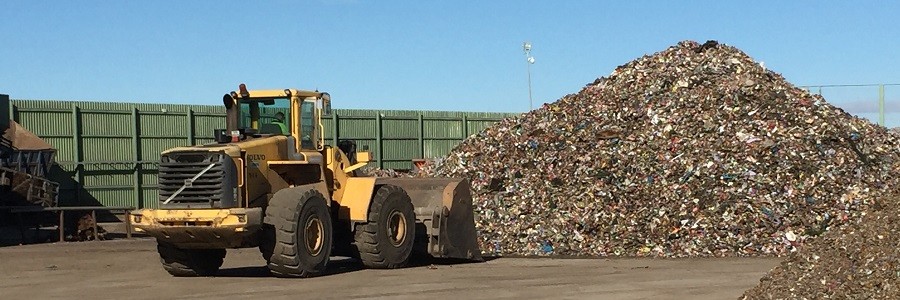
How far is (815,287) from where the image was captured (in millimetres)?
10797

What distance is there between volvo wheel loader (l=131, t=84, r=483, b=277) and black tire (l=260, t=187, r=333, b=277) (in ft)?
0.04

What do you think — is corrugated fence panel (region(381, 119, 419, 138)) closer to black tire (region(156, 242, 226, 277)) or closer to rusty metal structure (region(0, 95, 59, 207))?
Answer: rusty metal structure (region(0, 95, 59, 207))

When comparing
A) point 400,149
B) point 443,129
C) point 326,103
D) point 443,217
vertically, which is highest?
point 443,129

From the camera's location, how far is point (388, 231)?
54.3 ft

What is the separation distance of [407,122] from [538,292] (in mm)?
26156

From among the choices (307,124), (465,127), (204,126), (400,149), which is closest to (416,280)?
(307,124)

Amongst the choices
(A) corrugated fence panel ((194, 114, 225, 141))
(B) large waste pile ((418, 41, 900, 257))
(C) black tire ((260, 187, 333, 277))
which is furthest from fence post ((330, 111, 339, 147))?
(C) black tire ((260, 187, 333, 277))

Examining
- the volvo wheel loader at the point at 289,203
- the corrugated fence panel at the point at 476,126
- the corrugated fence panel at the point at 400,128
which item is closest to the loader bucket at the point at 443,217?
the volvo wheel loader at the point at 289,203

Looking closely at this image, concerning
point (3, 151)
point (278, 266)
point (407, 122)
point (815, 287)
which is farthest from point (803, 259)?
point (407, 122)

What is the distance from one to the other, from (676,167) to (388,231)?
20.8 ft

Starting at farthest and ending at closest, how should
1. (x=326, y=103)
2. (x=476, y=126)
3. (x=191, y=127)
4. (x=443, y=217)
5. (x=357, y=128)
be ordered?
(x=476, y=126)
(x=357, y=128)
(x=191, y=127)
(x=443, y=217)
(x=326, y=103)

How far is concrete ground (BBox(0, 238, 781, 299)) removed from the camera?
43.7ft

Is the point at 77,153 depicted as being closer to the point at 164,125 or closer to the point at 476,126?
the point at 164,125

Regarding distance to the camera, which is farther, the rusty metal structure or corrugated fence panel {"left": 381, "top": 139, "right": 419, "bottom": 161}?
corrugated fence panel {"left": 381, "top": 139, "right": 419, "bottom": 161}
